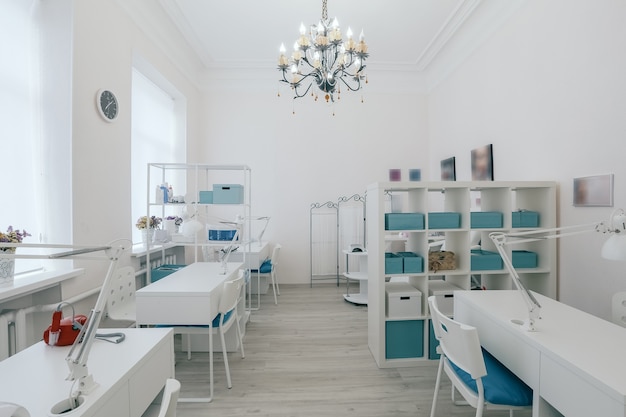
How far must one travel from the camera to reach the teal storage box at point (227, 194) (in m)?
3.36

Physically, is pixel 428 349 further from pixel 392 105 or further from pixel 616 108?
A: pixel 392 105

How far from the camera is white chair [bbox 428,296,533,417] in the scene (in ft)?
4.62

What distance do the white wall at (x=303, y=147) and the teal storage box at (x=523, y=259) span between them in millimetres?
2942

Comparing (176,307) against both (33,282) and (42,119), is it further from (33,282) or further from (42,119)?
(42,119)

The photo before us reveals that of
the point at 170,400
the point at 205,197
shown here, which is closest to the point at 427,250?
the point at 170,400

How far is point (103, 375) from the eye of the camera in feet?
3.89

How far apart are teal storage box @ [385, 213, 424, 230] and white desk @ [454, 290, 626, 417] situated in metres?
0.83

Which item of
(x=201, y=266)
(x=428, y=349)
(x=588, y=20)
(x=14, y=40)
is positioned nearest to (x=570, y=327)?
(x=428, y=349)

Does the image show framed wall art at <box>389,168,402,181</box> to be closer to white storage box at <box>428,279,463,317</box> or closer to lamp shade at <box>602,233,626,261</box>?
white storage box at <box>428,279,463,317</box>

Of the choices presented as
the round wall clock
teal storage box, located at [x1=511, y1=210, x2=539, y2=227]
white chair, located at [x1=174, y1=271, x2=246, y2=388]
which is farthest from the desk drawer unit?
the round wall clock

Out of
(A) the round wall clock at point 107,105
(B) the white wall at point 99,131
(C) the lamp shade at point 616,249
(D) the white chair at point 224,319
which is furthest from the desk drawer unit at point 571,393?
(A) the round wall clock at point 107,105

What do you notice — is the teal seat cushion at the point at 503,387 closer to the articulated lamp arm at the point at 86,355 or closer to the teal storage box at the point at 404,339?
the teal storage box at the point at 404,339

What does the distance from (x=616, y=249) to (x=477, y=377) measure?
845mm

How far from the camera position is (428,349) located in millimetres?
2709
